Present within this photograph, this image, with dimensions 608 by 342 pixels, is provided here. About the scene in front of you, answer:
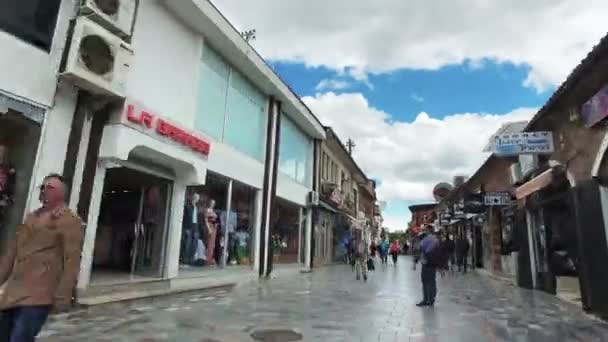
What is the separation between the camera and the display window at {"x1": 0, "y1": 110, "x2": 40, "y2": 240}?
628 cm

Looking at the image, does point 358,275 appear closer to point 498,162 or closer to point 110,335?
point 498,162

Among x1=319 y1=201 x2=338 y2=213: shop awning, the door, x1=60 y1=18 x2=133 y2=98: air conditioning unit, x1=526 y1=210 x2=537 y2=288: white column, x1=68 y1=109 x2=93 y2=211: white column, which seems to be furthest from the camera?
x1=319 y1=201 x2=338 y2=213: shop awning

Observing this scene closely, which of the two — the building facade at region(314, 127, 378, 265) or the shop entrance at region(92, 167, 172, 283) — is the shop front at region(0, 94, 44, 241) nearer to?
the shop entrance at region(92, 167, 172, 283)

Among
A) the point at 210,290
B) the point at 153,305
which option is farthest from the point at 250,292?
the point at 153,305

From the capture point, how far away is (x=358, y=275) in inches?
615

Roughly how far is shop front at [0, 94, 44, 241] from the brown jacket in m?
3.84

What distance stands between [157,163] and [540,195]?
10.2 metres

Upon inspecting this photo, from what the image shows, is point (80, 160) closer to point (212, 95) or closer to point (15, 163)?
point (15, 163)

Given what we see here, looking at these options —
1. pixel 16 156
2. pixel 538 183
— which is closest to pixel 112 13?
pixel 16 156

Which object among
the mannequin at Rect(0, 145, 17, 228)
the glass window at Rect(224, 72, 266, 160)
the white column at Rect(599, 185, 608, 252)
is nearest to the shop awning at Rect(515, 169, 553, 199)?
the white column at Rect(599, 185, 608, 252)

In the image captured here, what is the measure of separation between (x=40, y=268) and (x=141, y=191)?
24.4 ft

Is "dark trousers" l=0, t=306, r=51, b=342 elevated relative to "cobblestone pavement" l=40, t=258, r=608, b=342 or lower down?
elevated

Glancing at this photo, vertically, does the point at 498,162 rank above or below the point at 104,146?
above

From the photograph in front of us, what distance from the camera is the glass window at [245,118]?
12328 millimetres
